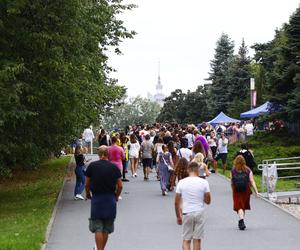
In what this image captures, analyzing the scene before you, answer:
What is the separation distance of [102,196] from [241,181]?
16.4 ft

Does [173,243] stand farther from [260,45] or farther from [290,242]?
[260,45]

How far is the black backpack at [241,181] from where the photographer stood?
14195 mm

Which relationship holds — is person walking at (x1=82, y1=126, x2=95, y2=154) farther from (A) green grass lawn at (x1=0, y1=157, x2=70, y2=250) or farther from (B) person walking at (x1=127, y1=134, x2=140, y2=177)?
(B) person walking at (x1=127, y1=134, x2=140, y2=177)

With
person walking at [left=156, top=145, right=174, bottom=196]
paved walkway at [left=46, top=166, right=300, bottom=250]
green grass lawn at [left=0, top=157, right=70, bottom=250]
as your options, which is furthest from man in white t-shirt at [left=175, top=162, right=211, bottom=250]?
person walking at [left=156, top=145, right=174, bottom=196]

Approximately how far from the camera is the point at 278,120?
3784cm

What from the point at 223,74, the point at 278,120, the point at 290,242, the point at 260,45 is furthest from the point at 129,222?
the point at 223,74

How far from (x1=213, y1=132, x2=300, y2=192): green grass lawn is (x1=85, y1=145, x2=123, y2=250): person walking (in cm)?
1529

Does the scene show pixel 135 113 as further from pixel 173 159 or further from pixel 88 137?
pixel 173 159

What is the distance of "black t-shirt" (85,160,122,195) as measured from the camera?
9.95 m

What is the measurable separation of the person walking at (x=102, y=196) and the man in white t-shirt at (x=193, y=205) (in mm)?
977

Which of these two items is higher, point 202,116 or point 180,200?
point 202,116

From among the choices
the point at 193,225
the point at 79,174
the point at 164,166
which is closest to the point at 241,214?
the point at 193,225

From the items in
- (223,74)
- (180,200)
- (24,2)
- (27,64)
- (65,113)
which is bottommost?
(180,200)

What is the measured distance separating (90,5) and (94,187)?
1079cm
